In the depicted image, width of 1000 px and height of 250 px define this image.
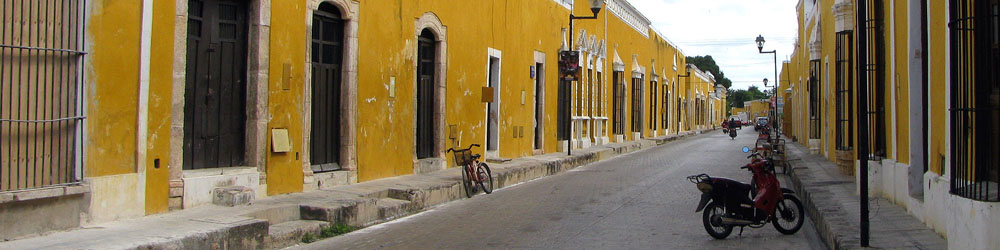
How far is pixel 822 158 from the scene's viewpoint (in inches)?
805

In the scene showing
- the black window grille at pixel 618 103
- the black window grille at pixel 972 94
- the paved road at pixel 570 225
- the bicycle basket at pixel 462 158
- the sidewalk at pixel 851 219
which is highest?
the black window grille at pixel 618 103

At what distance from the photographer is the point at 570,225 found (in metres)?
9.53

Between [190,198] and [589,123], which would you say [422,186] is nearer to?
[190,198]

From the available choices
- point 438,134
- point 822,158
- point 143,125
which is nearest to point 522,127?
point 438,134

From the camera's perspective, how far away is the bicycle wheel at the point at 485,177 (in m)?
13.6

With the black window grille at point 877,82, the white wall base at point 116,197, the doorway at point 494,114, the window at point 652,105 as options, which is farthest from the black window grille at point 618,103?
the white wall base at point 116,197

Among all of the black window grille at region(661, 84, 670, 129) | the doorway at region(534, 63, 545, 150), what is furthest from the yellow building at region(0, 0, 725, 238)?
the black window grille at region(661, 84, 670, 129)

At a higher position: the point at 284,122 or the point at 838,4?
the point at 838,4

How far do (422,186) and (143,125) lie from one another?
475 centimetres

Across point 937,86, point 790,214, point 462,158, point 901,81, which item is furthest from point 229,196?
point 901,81

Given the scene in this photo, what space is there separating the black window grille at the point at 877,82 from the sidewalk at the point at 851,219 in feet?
2.52

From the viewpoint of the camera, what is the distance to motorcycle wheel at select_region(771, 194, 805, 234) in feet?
28.8

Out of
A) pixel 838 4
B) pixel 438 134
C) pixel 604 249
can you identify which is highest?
pixel 838 4

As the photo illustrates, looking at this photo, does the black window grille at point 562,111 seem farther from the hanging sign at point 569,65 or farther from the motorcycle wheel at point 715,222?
the motorcycle wheel at point 715,222
